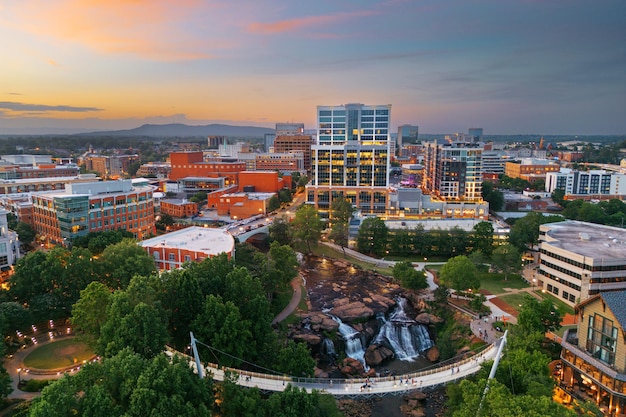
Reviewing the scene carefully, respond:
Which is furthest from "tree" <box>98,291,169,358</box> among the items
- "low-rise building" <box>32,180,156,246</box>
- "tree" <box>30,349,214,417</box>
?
"low-rise building" <box>32,180,156,246</box>

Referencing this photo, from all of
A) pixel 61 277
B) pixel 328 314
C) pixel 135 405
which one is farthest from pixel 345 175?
pixel 135 405

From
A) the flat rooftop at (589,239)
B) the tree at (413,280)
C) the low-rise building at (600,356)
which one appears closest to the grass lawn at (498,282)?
the flat rooftop at (589,239)

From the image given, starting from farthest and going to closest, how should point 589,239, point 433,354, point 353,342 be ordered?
1. point 589,239
2. point 353,342
3. point 433,354

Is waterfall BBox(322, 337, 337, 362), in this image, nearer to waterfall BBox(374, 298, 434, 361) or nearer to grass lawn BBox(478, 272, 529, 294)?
waterfall BBox(374, 298, 434, 361)

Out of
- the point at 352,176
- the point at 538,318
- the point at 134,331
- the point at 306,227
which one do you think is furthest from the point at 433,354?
the point at 352,176

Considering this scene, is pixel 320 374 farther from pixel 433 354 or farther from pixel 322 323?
pixel 433 354

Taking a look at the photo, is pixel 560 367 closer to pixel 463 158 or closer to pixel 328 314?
pixel 328 314
